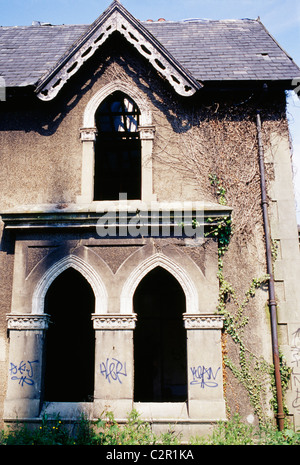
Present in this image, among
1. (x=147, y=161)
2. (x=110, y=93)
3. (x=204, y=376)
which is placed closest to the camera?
(x=204, y=376)

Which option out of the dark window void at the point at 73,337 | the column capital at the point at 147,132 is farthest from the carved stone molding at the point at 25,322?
the column capital at the point at 147,132

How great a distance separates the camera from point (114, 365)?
21.1ft

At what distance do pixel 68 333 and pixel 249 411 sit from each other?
5037mm

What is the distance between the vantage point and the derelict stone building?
6.43 meters

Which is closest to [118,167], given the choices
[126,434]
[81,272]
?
[81,272]

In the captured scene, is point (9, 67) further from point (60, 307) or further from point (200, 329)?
point (200, 329)

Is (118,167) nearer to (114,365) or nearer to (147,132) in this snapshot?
(147,132)

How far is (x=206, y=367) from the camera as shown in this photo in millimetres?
6375

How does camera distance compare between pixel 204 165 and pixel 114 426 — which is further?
pixel 204 165

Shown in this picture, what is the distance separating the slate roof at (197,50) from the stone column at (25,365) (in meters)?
4.48

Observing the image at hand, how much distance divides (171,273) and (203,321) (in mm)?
959

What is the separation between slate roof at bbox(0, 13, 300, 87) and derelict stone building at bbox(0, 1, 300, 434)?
0.06m

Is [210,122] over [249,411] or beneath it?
over

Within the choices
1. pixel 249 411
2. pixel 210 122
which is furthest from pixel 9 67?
pixel 249 411
